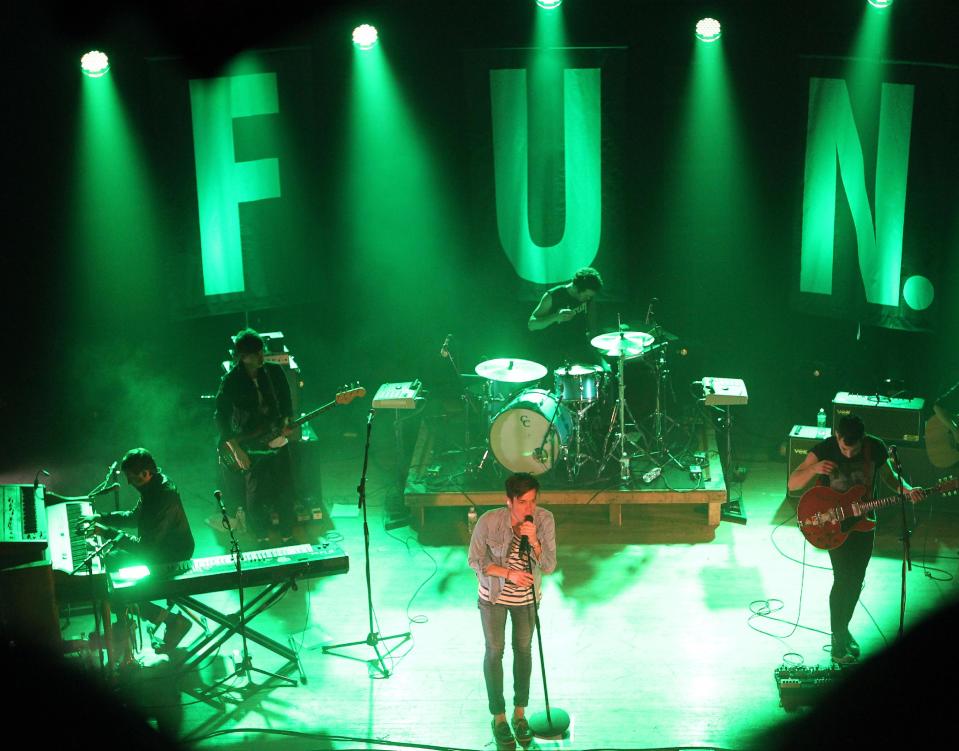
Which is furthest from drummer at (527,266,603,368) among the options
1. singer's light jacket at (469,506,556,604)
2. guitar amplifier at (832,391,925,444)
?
singer's light jacket at (469,506,556,604)

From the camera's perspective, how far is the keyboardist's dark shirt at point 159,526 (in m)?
7.96

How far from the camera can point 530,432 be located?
33.8 ft

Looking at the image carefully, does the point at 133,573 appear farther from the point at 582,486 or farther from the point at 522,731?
the point at 582,486

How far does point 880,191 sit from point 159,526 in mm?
7207

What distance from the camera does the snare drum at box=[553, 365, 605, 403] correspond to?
1048 centimetres

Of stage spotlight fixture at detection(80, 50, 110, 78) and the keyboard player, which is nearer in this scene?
the keyboard player

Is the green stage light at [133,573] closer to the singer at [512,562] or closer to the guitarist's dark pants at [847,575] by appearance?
the singer at [512,562]

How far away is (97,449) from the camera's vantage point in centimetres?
1234

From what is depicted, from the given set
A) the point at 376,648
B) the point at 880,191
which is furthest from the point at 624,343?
the point at 376,648

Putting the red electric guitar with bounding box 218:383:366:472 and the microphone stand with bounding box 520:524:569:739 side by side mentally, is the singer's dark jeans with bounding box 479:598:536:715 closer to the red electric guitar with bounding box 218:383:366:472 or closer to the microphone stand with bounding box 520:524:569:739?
the microphone stand with bounding box 520:524:569:739

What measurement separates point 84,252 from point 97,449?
2121mm

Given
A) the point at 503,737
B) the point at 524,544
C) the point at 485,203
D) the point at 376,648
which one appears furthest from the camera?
the point at 485,203

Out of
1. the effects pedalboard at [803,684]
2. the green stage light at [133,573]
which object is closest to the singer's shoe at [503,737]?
the effects pedalboard at [803,684]

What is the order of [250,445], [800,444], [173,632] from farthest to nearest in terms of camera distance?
[800,444]
[250,445]
[173,632]
